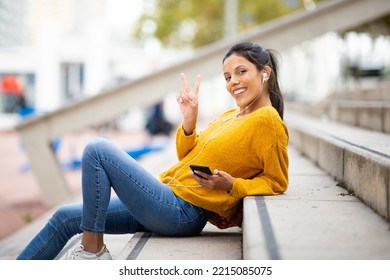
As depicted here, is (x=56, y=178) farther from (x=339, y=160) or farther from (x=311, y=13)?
(x=339, y=160)

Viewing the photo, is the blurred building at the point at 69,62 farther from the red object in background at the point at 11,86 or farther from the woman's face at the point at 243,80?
the woman's face at the point at 243,80

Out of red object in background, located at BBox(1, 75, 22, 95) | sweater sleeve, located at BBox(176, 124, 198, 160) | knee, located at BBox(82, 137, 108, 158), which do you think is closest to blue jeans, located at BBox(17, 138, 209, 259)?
knee, located at BBox(82, 137, 108, 158)

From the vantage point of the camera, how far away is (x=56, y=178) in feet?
26.1

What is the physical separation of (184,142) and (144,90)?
4799mm

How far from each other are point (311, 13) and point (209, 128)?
489cm

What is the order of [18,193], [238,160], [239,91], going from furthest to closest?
1. [18,193]
2. [239,91]
3. [238,160]

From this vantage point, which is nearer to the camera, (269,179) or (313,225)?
(313,225)

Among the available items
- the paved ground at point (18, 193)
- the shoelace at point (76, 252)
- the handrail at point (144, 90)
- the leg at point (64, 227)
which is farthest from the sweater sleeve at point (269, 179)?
the handrail at point (144, 90)

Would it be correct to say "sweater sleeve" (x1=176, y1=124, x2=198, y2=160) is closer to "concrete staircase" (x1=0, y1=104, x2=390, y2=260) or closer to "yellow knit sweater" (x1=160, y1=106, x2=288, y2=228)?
"yellow knit sweater" (x1=160, y1=106, x2=288, y2=228)

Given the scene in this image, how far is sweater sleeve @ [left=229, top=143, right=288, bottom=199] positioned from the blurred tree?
24911 mm

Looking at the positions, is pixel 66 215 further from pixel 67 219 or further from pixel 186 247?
pixel 186 247

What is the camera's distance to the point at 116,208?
320 cm

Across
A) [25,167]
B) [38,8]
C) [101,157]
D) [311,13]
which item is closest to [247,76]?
[101,157]

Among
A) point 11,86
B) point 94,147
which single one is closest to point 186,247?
point 94,147
